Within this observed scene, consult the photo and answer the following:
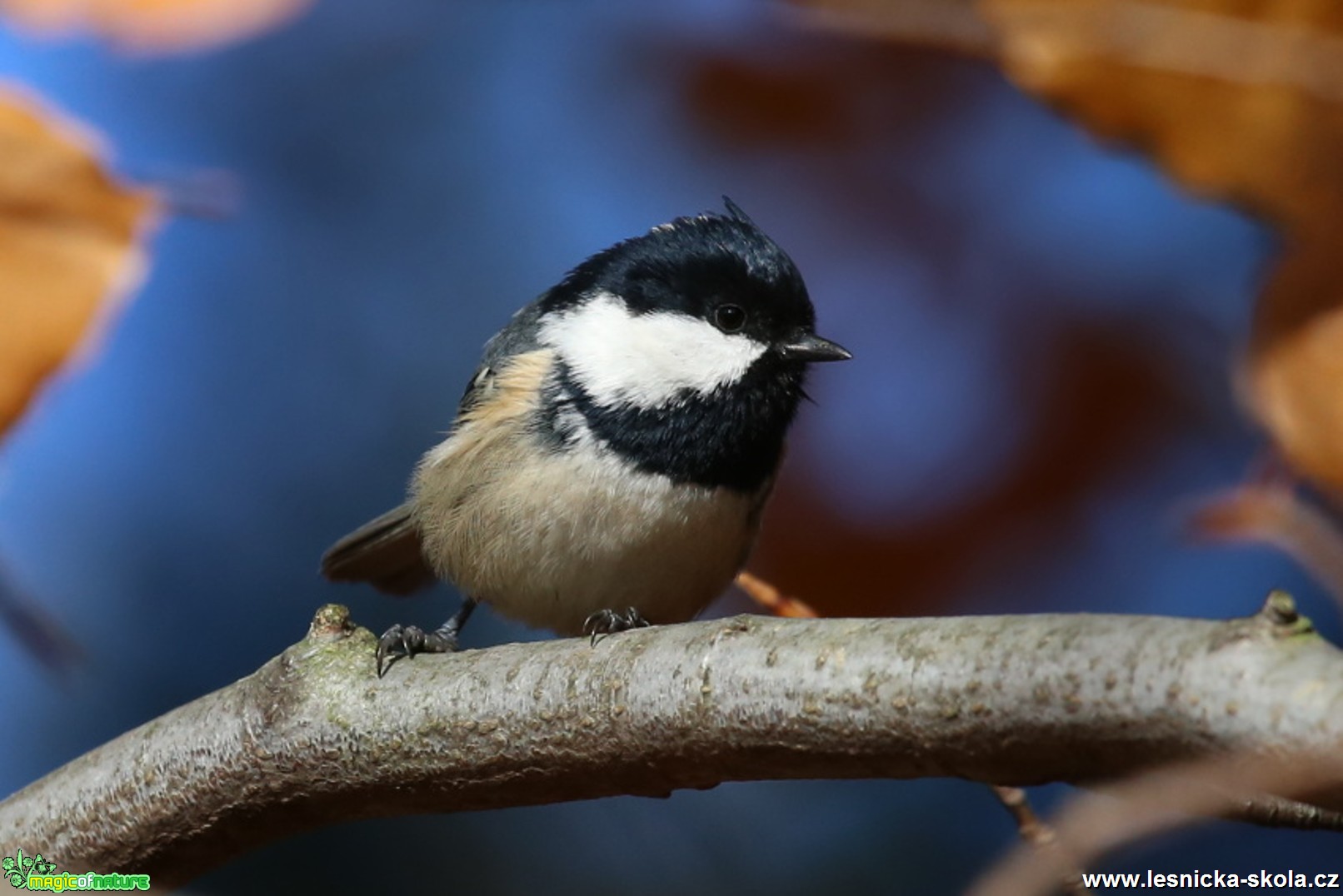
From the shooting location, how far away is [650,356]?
4.20ft

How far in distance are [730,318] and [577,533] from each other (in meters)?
0.26

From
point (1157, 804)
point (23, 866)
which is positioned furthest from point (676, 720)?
point (23, 866)

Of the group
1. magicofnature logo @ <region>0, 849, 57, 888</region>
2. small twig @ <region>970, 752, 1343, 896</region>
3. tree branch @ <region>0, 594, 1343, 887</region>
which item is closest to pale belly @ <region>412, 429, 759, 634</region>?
tree branch @ <region>0, 594, 1343, 887</region>

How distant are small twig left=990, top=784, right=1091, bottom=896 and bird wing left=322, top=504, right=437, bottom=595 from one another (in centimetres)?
88

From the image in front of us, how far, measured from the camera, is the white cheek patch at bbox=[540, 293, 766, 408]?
126 centimetres

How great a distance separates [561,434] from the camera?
1.24 m

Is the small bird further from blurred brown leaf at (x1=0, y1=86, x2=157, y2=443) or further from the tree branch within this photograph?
blurred brown leaf at (x1=0, y1=86, x2=157, y2=443)

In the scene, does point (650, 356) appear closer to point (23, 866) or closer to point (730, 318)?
point (730, 318)

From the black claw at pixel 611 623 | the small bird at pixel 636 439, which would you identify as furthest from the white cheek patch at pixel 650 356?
the black claw at pixel 611 623

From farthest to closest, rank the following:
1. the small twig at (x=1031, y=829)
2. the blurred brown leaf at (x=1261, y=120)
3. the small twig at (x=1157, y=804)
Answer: the blurred brown leaf at (x=1261, y=120) → the small twig at (x=1031, y=829) → the small twig at (x=1157, y=804)

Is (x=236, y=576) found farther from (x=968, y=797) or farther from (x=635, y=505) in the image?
(x=968, y=797)

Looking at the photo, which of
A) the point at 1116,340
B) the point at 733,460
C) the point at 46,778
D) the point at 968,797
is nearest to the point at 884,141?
the point at 1116,340

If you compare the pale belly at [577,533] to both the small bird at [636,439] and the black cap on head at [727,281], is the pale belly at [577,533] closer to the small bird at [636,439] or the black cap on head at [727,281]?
the small bird at [636,439]

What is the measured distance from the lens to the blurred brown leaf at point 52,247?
3.00 ft
